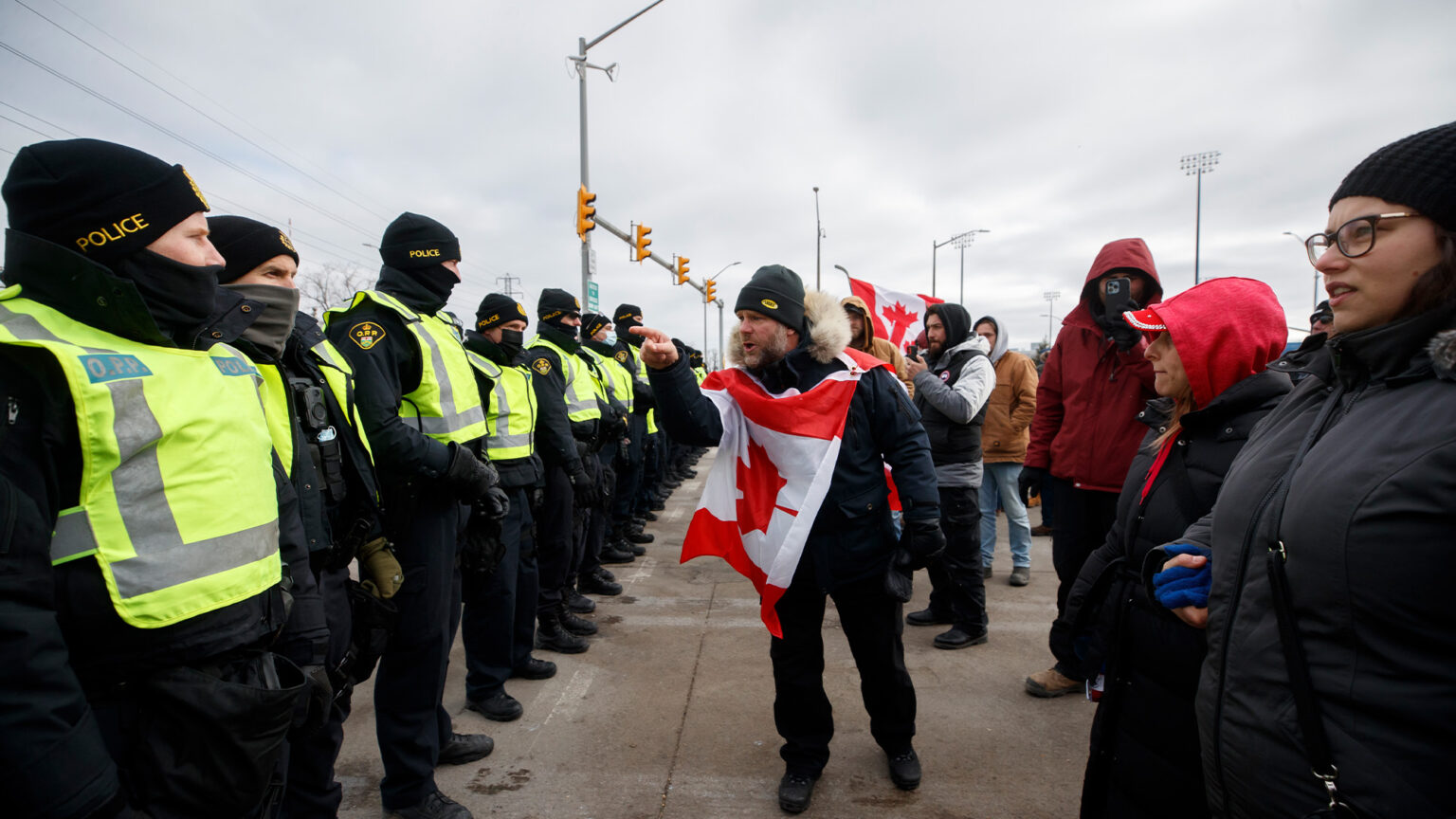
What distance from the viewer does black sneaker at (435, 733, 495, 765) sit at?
3.19 metres

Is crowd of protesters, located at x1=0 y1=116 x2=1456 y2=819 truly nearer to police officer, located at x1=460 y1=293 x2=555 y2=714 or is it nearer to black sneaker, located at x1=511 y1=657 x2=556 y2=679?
police officer, located at x1=460 y1=293 x2=555 y2=714

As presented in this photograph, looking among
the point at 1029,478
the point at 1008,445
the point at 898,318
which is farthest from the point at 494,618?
the point at 898,318

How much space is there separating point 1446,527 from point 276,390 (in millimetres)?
2606

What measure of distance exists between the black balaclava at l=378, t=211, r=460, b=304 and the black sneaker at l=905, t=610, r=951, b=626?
3.75 metres

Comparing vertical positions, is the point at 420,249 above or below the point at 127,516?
above

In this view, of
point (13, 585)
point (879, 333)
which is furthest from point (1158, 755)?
point (879, 333)

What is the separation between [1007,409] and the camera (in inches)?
229

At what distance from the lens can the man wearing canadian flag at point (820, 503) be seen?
293cm

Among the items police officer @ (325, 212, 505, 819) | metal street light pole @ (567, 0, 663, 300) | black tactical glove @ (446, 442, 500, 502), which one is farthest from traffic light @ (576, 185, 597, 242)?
black tactical glove @ (446, 442, 500, 502)

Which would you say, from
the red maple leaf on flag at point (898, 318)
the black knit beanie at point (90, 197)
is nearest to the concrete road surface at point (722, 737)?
the black knit beanie at point (90, 197)

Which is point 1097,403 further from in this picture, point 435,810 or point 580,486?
point 435,810

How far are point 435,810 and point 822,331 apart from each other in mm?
2465

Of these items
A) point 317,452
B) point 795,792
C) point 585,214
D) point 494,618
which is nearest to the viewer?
point 317,452

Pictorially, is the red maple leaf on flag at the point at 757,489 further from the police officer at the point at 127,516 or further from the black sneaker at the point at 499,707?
the police officer at the point at 127,516
